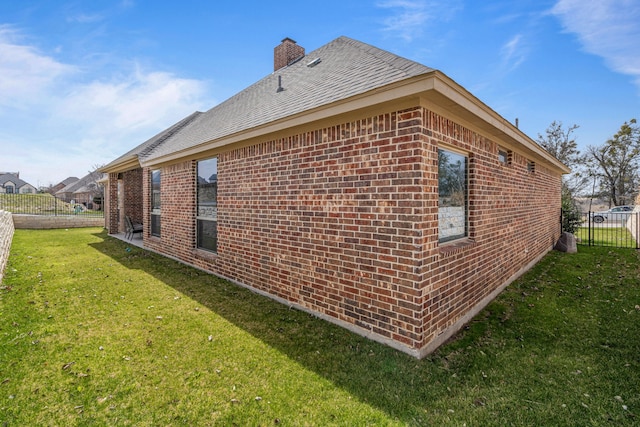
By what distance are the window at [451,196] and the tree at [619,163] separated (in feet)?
128

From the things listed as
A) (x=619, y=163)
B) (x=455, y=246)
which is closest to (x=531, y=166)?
(x=455, y=246)

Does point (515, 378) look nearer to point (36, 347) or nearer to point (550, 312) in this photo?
point (550, 312)

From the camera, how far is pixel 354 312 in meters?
3.97

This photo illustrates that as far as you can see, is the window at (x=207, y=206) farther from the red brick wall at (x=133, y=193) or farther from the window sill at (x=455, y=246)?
the red brick wall at (x=133, y=193)

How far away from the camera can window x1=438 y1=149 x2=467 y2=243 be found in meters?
4.07

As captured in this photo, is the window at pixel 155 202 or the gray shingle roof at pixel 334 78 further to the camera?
the window at pixel 155 202

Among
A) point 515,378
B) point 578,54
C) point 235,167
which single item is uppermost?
point 578,54

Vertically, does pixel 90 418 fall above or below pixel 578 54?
below

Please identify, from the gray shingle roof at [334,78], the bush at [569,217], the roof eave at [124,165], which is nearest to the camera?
the gray shingle roof at [334,78]

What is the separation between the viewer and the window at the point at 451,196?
4.07 meters

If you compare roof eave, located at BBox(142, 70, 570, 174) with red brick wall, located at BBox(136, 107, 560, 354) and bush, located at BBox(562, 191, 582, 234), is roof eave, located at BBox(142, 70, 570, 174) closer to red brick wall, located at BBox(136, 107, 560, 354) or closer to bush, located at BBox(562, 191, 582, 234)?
red brick wall, located at BBox(136, 107, 560, 354)

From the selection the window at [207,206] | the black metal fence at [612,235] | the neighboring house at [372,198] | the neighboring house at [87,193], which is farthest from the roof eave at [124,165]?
the neighboring house at [87,193]

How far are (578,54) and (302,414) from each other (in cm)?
1373

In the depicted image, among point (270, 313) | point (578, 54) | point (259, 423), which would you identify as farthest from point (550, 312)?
point (578, 54)
